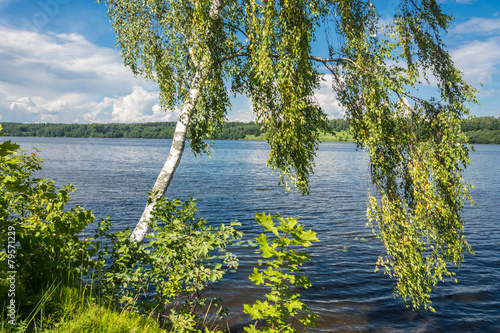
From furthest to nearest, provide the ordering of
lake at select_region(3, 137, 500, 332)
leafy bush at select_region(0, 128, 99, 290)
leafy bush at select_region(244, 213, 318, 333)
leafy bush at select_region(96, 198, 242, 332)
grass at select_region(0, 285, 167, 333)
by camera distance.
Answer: lake at select_region(3, 137, 500, 332) → leafy bush at select_region(96, 198, 242, 332) → leafy bush at select_region(0, 128, 99, 290) → grass at select_region(0, 285, 167, 333) → leafy bush at select_region(244, 213, 318, 333)

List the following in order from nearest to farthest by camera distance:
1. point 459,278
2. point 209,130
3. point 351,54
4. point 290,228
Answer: point 290,228 → point 351,54 → point 209,130 → point 459,278

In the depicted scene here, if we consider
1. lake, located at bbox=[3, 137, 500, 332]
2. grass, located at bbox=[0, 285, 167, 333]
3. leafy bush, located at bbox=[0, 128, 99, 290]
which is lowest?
lake, located at bbox=[3, 137, 500, 332]

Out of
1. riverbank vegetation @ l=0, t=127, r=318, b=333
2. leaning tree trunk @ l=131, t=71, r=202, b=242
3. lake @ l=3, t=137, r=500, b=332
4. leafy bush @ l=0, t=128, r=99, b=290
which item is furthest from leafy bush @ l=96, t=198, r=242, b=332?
lake @ l=3, t=137, r=500, b=332

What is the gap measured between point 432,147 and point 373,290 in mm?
7356

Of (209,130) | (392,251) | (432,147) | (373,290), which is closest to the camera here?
(432,147)

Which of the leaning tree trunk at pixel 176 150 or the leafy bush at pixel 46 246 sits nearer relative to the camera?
the leafy bush at pixel 46 246

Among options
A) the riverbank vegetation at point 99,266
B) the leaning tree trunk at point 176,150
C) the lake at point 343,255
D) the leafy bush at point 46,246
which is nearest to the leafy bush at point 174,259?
the riverbank vegetation at point 99,266

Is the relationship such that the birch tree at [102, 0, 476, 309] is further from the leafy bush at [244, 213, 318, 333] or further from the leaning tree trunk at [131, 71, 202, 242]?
the leafy bush at [244, 213, 318, 333]

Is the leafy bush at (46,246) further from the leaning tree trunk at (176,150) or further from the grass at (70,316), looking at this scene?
the leaning tree trunk at (176,150)

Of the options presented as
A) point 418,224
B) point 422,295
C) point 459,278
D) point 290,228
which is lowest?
point 459,278

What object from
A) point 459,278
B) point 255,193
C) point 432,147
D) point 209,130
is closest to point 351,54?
point 432,147

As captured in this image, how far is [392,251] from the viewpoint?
8617 mm

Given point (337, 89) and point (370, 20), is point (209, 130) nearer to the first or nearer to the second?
point (337, 89)

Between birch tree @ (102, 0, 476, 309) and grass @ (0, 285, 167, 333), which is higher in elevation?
birch tree @ (102, 0, 476, 309)
